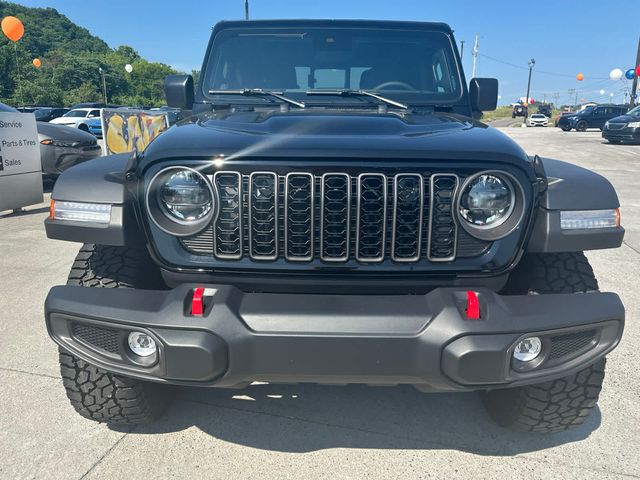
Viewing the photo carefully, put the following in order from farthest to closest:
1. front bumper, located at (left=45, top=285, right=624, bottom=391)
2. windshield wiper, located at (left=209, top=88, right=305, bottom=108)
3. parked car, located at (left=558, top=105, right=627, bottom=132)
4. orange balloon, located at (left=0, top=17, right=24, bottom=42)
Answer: parked car, located at (left=558, top=105, right=627, bottom=132), orange balloon, located at (left=0, top=17, right=24, bottom=42), windshield wiper, located at (left=209, top=88, right=305, bottom=108), front bumper, located at (left=45, top=285, right=624, bottom=391)

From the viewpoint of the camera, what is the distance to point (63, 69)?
60031 millimetres

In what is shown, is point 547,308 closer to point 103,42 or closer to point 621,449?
point 621,449

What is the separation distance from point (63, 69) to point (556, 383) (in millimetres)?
68380

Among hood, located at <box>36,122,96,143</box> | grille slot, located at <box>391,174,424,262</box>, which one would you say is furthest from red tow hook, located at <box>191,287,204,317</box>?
hood, located at <box>36,122,96,143</box>

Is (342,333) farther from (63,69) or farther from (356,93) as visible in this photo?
(63,69)

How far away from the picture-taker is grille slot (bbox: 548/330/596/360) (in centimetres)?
186

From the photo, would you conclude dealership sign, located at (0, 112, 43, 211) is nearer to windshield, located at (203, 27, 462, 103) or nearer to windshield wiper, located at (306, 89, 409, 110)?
windshield, located at (203, 27, 462, 103)

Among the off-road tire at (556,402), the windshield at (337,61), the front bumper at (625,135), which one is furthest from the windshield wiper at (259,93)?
the front bumper at (625,135)

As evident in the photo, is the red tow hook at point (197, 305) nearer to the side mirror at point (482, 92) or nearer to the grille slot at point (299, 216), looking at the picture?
the grille slot at point (299, 216)

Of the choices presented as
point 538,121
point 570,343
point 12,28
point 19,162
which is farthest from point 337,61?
point 538,121

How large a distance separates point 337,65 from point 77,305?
2027 millimetres

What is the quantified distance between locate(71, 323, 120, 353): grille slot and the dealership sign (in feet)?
18.6

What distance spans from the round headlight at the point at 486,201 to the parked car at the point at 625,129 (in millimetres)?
20212

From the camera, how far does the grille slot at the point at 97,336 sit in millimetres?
1883
